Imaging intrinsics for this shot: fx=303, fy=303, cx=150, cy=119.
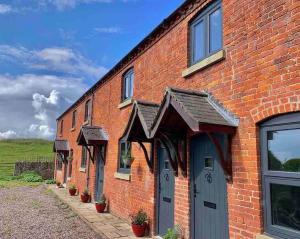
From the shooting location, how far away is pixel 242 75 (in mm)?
5316

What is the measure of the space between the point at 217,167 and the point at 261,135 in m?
1.27

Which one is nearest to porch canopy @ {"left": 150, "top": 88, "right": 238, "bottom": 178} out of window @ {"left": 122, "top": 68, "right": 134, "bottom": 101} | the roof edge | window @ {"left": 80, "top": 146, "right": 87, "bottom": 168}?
the roof edge

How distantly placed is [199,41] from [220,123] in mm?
2524

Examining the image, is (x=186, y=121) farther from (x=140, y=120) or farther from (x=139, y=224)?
(x=139, y=224)

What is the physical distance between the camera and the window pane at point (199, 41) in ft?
22.2

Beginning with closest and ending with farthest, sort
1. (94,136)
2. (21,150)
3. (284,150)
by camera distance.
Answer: (284,150), (94,136), (21,150)

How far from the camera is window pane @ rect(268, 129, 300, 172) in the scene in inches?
171

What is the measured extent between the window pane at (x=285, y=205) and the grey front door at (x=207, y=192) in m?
1.13

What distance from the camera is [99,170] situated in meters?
13.9

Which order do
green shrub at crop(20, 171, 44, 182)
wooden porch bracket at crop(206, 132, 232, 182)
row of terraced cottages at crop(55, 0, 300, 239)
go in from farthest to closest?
green shrub at crop(20, 171, 44, 182) → wooden porch bracket at crop(206, 132, 232, 182) → row of terraced cottages at crop(55, 0, 300, 239)

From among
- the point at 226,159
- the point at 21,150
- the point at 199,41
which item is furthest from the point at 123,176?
the point at 21,150

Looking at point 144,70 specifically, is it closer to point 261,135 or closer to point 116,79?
point 116,79

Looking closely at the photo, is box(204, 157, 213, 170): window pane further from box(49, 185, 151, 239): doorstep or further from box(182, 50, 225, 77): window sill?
box(49, 185, 151, 239): doorstep

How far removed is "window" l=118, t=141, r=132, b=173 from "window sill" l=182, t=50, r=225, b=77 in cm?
393
